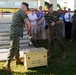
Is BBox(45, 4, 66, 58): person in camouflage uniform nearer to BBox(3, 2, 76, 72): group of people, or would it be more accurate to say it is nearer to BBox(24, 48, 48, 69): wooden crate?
BBox(3, 2, 76, 72): group of people

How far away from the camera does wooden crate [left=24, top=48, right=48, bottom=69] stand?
7507 millimetres

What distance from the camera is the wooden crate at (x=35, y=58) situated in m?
7.51

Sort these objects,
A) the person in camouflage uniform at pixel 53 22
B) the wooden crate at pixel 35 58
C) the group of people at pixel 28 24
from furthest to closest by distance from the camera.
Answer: the person in camouflage uniform at pixel 53 22, the wooden crate at pixel 35 58, the group of people at pixel 28 24

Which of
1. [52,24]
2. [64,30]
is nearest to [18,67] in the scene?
[52,24]

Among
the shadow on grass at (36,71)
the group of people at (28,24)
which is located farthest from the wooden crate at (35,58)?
the group of people at (28,24)

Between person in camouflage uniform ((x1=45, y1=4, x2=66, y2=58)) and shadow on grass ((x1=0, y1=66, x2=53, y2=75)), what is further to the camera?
person in camouflage uniform ((x1=45, y1=4, x2=66, y2=58))

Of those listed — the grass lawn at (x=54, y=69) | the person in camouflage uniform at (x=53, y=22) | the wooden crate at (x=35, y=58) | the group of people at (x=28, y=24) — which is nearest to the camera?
the group of people at (x=28, y=24)

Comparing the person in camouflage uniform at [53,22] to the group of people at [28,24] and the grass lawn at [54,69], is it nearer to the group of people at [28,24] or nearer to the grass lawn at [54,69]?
the group of people at [28,24]

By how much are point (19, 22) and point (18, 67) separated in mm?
1584

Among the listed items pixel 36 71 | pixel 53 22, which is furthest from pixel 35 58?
pixel 53 22

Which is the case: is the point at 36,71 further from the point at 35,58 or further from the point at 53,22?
the point at 53,22

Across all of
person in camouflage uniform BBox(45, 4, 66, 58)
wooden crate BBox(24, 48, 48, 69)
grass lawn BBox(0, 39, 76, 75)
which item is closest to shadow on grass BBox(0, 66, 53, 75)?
grass lawn BBox(0, 39, 76, 75)

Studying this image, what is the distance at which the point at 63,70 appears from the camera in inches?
293

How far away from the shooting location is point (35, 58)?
763 cm
